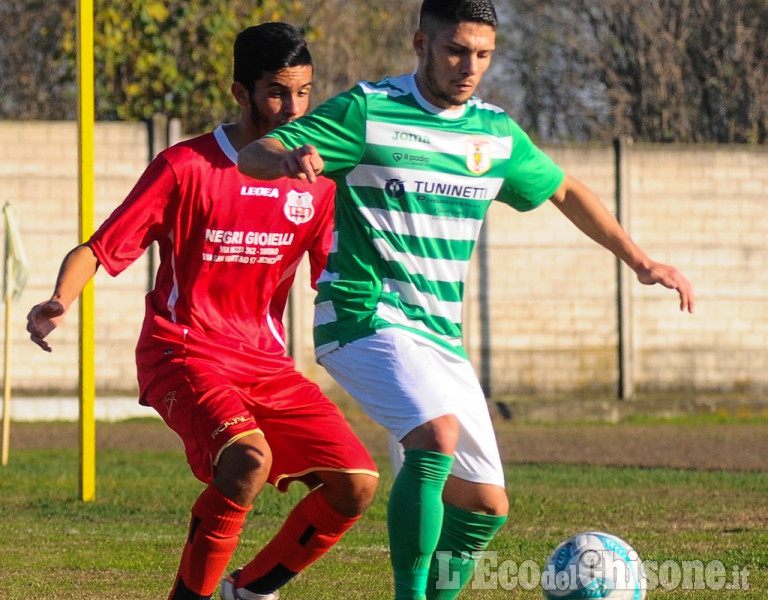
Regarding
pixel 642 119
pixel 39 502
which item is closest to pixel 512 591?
pixel 39 502

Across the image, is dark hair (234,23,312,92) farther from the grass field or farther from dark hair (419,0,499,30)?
the grass field

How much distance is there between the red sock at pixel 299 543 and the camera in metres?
5.20

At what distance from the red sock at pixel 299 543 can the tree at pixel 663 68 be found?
1556 centimetres

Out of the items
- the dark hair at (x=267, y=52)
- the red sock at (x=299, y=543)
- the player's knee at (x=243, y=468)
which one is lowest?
the red sock at (x=299, y=543)

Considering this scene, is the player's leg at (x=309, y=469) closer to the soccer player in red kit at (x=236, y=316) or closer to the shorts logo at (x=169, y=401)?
the soccer player in red kit at (x=236, y=316)

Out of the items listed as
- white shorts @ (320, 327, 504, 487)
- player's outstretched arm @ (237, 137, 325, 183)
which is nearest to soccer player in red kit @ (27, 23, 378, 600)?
white shorts @ (320, 327, 504, 487)

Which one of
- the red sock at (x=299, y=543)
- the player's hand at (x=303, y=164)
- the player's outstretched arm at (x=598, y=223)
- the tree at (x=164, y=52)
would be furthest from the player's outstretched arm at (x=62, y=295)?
the tree at (x=164, y=52)

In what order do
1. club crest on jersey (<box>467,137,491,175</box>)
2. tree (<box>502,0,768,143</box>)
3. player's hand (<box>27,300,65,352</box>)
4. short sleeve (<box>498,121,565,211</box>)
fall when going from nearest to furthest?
player's hand (<box>27,300,65,352</box>) < club crest on jersey (<box>467,137,491,175</box>) < short sleeve (<box>498,121,565,211</box>) < tree (<box>502,0,768,143</box>)

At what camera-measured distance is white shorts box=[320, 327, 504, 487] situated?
452 centimetres

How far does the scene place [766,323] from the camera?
1631 centimetres

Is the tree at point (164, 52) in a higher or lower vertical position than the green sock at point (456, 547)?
higher

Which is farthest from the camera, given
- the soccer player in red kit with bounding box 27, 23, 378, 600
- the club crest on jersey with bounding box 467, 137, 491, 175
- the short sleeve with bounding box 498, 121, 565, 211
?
the short sleeve with bounding box 498, 121, 565, 211

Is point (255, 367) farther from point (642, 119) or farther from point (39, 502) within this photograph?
point (642, 119)

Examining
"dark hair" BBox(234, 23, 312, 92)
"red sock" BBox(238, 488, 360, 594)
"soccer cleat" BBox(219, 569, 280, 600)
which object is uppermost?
"dark hair" BBox(234, 23, 312, 92)
